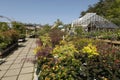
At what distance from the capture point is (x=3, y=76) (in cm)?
635

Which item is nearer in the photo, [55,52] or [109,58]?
[109,58]

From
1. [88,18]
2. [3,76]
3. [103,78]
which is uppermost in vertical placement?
[88,18]

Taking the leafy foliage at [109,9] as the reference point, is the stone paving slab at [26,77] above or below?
below

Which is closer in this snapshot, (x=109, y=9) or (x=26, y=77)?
(x=26, y=77)

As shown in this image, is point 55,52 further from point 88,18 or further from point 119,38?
point 88,18

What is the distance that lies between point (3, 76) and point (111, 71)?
4.07 meters

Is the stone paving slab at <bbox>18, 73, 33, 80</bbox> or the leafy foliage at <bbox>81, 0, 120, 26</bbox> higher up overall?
the leafy foliage at <bbox>81, 0, 120, 26</bbox>

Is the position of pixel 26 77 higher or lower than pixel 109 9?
lower

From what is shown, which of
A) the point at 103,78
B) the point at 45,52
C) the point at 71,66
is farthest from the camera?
the point at 45,52

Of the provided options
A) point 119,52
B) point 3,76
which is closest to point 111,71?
point 119,52

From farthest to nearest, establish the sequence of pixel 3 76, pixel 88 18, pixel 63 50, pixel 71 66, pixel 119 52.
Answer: pixel 88 18 < pixel 3 76 < pixel 63 50 < pixel 119 52 < pixel 71 66

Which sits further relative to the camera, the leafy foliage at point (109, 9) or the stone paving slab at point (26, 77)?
the leafy foliage at point (109, 9)

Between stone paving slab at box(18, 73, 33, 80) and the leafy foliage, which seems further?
the leafy foliage

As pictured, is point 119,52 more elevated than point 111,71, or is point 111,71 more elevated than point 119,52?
point 119,52
